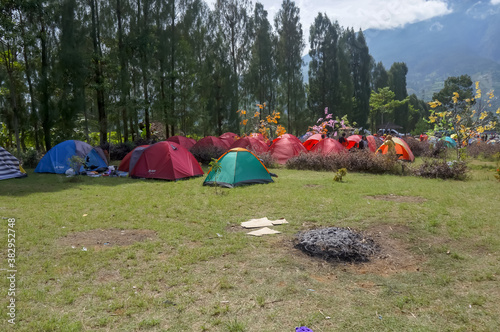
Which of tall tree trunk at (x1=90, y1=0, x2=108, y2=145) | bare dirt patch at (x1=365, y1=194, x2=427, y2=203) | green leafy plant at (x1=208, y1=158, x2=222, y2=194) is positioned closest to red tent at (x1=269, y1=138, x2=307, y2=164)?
green leafy plant at (x1=208, y1=158, x2=222, y2=194)

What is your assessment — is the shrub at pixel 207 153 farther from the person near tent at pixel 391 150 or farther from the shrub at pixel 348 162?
the person near tent at pixel 391 150

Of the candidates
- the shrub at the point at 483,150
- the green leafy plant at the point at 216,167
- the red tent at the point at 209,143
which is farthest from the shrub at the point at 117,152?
the shrub at the point at 483,150

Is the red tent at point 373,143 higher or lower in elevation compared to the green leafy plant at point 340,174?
higher

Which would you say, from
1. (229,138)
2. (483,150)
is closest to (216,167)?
(229,138)

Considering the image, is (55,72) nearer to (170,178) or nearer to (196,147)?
(196,147)

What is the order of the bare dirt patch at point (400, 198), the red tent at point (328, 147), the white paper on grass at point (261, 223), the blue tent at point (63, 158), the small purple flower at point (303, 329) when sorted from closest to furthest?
the small purple flower at point (303, 329)
the white paper on grass at point (261, 223)
the bare dirt patch at point (400, 198)
the blue tent at point (63, 158)
the red tent at point (328, 147)

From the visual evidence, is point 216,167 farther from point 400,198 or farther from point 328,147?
point 328,147

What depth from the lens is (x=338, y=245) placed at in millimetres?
4598

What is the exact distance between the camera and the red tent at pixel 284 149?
611 inches

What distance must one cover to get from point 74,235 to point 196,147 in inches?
435

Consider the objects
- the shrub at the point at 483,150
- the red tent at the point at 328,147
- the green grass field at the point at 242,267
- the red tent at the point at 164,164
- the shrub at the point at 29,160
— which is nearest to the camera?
the green grass field at the point at 242,267

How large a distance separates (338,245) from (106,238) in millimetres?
3709

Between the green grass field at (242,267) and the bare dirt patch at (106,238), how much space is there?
0.06ft

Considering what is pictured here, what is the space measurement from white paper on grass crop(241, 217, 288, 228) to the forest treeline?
1374 cm
